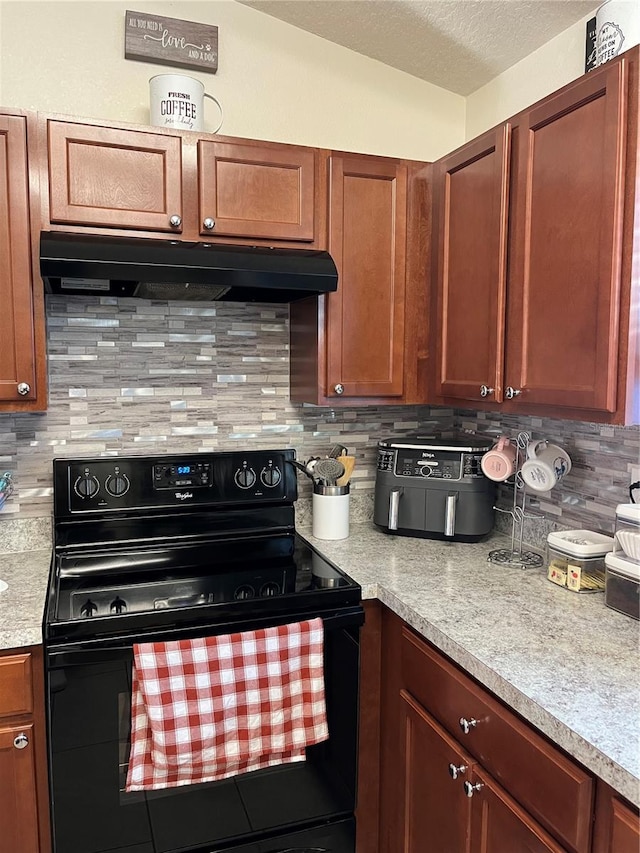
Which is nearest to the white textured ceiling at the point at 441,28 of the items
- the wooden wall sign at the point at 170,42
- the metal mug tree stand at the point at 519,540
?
the wooden wall sign at the point at 170,42

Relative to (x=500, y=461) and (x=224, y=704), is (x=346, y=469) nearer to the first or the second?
(x=500, y=461)

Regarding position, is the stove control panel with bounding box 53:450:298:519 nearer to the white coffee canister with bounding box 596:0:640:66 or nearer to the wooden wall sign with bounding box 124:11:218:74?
the wooden wall sign with bounding box 124:11:218:74

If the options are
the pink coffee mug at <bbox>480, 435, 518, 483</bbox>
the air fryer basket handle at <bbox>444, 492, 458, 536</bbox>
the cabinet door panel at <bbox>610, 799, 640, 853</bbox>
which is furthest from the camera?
the air fryer basket handle at <bbox>444, 492, 458, 536</bbox>

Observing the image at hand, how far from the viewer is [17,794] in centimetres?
145

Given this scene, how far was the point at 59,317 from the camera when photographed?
6.47 ft

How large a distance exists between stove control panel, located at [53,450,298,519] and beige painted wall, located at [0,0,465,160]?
1.04m

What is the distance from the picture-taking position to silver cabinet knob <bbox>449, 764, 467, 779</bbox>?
136cm

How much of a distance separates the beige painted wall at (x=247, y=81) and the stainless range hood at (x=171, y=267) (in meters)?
0.53

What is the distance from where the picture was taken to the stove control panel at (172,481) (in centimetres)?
194

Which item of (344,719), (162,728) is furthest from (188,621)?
(344,719)

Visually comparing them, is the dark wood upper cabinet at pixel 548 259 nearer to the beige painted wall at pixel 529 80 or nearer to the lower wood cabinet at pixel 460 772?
the beige painted wall at pixel 529 80

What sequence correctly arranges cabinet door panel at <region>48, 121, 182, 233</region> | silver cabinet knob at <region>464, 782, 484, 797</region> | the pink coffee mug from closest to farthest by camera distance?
silver cabinet knob at <region>464, 782, 484, 797</region>, cabinet door panel at <region>48, 121, 182, 233</region>, the pink coffee mug

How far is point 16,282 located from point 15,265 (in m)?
0.04

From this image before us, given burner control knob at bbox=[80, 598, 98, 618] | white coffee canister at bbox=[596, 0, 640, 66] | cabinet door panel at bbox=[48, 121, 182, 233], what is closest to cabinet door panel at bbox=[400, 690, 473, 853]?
burner control knob at bbox=[80, 598, 98, 618]
